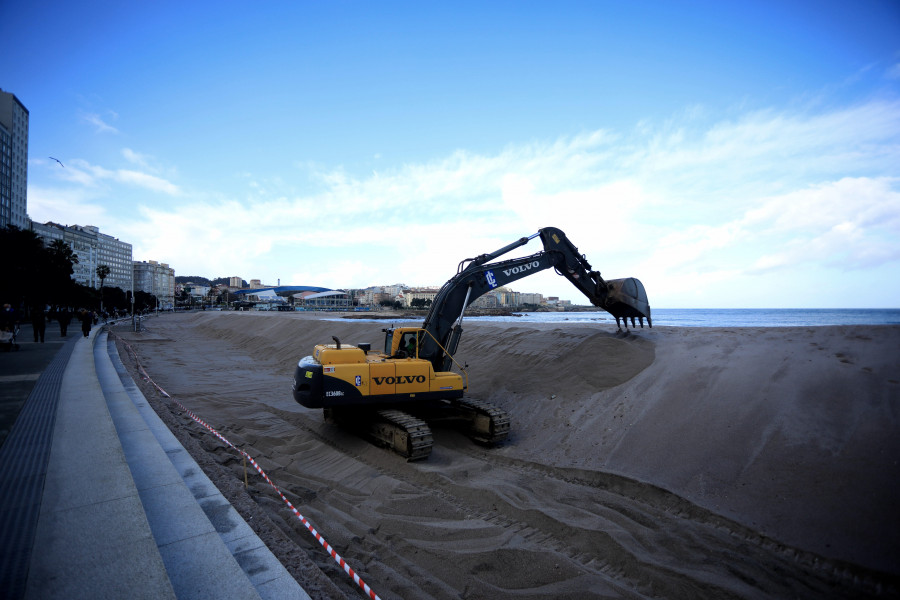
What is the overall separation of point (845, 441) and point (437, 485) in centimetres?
611

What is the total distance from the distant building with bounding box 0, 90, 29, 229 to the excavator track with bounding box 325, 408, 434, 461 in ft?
370

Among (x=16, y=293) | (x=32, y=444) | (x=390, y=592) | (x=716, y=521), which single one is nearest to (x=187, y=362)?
(x=32, y=444)

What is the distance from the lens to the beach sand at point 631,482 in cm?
451

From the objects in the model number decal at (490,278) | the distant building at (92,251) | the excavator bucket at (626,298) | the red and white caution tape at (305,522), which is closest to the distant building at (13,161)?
the distant building at (92,251)

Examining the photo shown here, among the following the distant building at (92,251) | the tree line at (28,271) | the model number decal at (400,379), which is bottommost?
the model number decal at (400,379)

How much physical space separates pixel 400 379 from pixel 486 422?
1977 mm

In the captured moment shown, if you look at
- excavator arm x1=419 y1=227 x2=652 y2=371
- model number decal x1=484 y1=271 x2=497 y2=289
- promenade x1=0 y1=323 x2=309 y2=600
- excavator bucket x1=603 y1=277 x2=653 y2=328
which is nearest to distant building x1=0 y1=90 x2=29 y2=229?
promenade x1=0 y1=323 x2=309 y2=600

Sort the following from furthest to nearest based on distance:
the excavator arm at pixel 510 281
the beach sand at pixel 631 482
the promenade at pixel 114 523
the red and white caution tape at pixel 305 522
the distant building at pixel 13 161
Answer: the distant building at pixel 13 161 < the excavator arm at pixel 510 281 < the beach sand at pixel 631 482 < the red and white caution tape at pixel 305 522 < the promenade at pixel 114 523

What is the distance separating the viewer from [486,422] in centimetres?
863

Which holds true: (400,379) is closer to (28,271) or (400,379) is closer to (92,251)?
(28,271)

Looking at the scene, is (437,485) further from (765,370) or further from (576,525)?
(765,370)

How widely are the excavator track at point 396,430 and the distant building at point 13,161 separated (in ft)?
370

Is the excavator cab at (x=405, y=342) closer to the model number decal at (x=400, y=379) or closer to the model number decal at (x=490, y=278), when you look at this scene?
the model number decal at (x=400, y=379)

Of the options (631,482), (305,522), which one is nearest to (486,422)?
(631,482)
